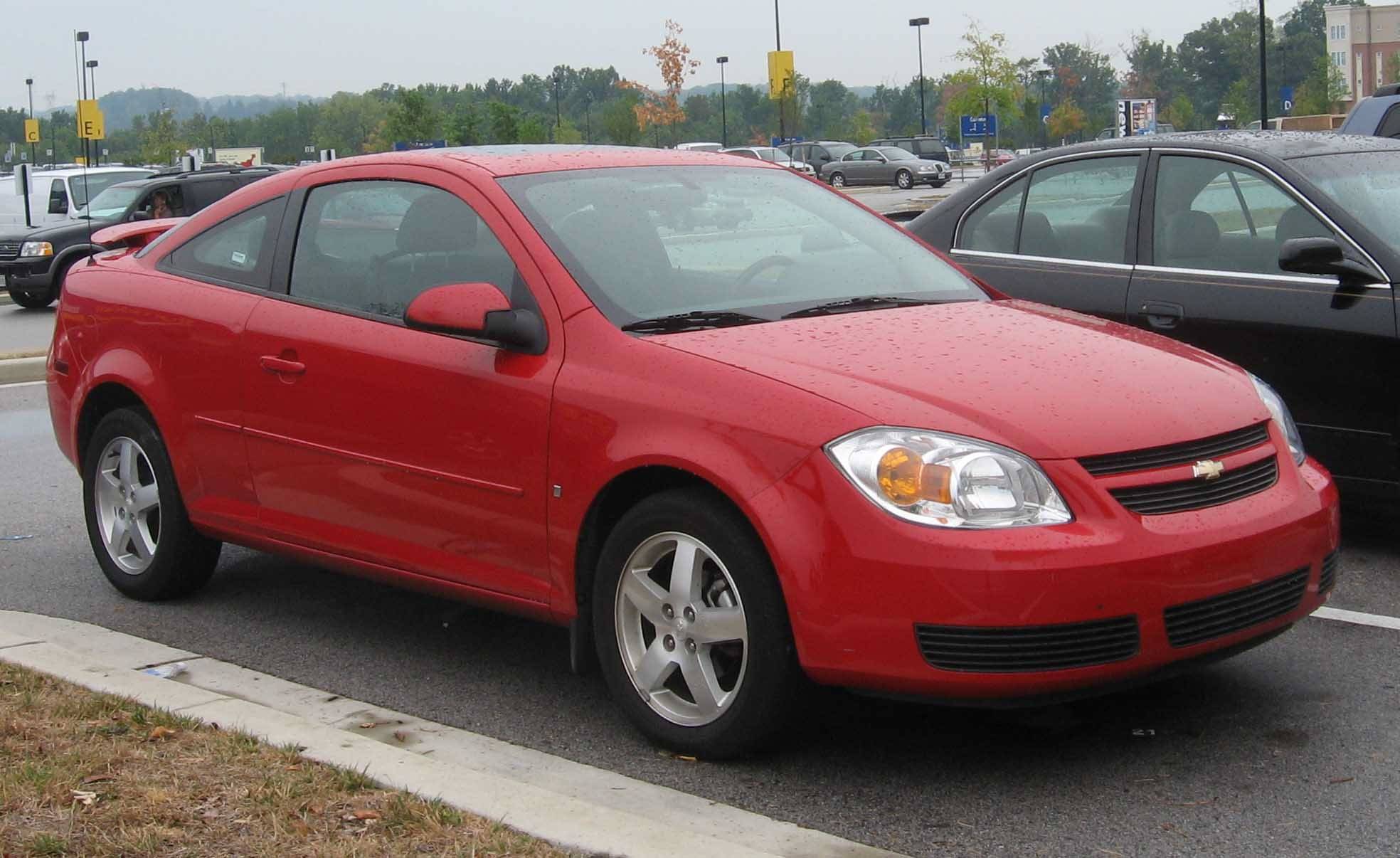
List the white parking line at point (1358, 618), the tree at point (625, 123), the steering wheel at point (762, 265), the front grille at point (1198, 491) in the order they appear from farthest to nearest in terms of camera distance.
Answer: the tree at point (625, 123), the white parking line at point (1358, 618), the steering wheel at point (762, 265), the front grille at point (1198, 491)

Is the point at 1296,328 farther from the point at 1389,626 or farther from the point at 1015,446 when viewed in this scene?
the point at 1015,446

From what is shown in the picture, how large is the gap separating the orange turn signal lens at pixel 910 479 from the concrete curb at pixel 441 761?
2.59 ft

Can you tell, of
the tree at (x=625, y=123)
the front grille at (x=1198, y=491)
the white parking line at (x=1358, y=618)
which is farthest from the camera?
the tree at (x=625, y=123)

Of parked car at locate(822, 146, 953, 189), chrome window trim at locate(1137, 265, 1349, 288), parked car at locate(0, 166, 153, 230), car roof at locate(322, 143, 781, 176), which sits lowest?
chrome window trim at locate(1137, 265, 1349, 288)

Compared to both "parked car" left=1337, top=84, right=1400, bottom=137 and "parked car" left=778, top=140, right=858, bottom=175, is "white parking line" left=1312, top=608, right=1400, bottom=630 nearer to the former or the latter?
"parked car" left=1337, top=84, right=1400, bottom=137

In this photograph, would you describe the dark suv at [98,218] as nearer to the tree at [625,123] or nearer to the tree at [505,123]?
the tree at [505,123]

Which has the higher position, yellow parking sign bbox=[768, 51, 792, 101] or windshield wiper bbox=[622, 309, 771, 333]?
yellow parking sign bbox=[768, 51, 792, 101]

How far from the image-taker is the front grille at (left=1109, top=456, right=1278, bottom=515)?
398cm

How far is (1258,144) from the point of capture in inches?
273

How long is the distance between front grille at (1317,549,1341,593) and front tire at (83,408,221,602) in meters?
3.77

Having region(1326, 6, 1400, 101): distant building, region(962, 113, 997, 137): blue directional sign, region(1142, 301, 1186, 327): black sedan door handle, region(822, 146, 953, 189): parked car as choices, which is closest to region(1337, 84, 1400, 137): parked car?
region(1142, 301, 1186, 327): black sedan door handle

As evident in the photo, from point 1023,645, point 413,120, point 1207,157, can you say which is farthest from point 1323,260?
point 413,120

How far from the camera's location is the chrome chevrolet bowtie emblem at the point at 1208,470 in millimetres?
4105

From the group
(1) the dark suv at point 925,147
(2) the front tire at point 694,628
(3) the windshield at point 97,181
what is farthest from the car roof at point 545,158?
(1) the dark suv at point 925,147
